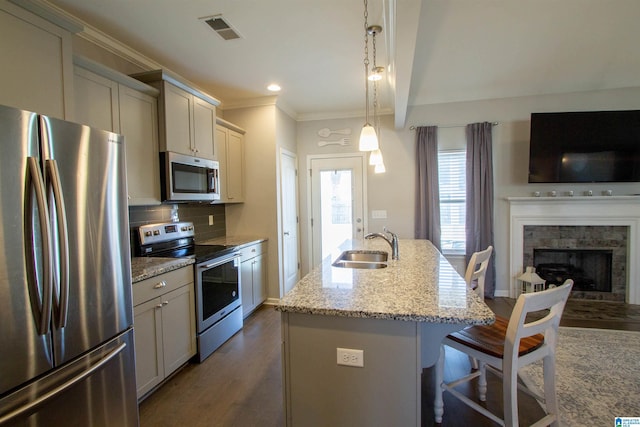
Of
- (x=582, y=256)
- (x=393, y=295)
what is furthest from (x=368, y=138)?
(x=582, y=256)

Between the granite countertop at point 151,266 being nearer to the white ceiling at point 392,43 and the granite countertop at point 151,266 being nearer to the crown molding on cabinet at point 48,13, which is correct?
the crown molding on cabinet at point 48,13

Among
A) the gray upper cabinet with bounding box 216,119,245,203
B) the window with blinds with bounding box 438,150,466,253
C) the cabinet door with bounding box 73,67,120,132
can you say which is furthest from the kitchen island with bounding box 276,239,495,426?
the window with blinds with bounding box 438,150,466,253

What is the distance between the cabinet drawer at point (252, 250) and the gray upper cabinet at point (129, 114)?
41.0 inches

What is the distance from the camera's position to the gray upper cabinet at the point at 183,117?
8.48ft

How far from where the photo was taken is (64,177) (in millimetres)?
1314

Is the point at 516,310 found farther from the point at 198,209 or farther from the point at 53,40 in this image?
the point at 198,209

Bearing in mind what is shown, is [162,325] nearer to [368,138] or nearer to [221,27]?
[368,138]

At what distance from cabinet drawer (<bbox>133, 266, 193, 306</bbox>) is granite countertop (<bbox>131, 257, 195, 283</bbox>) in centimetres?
3

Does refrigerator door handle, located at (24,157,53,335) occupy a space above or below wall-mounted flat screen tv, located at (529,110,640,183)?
below

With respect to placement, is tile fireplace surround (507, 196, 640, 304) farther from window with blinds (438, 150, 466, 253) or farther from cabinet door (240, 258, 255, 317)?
cabinet door (240, 258, 255, 317)

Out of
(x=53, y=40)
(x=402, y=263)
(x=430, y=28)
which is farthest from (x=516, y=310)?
(x=53, y=40)

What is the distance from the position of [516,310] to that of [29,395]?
1.99 meters

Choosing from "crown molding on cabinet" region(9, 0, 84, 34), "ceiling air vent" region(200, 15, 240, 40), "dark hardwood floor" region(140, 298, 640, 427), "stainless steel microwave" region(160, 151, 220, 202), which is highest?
"ceiling air vent" region(200, 15, 240, 40)

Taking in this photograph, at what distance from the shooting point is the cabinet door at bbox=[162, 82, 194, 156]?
2.61 m
